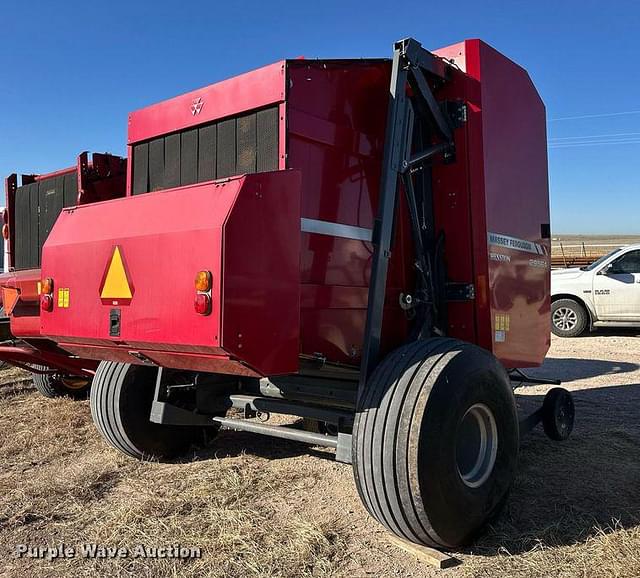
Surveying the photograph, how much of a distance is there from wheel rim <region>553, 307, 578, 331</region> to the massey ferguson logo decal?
1023 cm

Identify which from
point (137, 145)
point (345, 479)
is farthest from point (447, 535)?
point (137, 145)

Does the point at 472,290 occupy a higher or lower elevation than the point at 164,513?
higher

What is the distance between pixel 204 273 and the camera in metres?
2.90

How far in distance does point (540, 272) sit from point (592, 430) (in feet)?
5.43

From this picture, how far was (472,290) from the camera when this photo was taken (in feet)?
13.8

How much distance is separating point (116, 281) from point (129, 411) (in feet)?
5.32

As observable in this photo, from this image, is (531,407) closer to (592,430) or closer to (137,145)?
(592,430)

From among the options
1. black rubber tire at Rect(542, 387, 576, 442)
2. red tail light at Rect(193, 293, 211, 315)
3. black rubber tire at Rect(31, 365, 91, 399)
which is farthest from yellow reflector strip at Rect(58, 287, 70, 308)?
black rubber tire at Rect(31, 365, 91, 399)

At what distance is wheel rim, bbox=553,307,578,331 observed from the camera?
12.4 metres

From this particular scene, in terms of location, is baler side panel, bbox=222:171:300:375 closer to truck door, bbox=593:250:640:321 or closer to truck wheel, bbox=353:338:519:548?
truck wheel, bbox=353:338:519:548

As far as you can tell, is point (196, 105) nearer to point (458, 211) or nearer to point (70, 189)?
point (458, 211)

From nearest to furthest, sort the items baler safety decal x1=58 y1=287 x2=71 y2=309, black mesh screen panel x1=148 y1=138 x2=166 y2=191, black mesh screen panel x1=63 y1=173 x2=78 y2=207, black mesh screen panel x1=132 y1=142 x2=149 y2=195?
baler safety decal x1=58 y1=287 x2=71 y2=309 → black mesh screen panel x1=148 y1=138 x2=166 y2=191 → black mesh screen panel x1=132 y1=142 x2=149 y2=195 → black mesh screen panel x1=63 y1=173 x2=78 y2=207

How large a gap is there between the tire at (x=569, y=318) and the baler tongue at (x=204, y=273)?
10.4 metres

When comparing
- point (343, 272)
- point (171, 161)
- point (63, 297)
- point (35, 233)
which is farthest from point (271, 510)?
point (35, 233)
